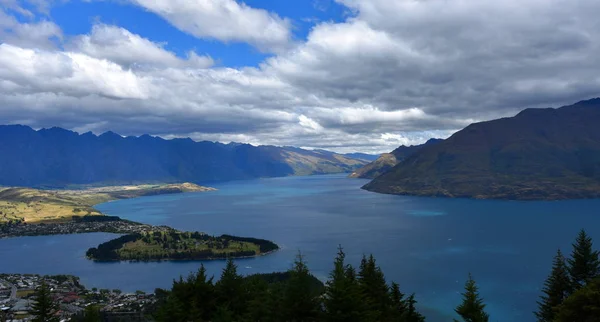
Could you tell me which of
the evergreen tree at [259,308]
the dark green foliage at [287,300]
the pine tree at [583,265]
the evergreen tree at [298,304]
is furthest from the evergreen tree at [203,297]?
the pine tree at [583,265]

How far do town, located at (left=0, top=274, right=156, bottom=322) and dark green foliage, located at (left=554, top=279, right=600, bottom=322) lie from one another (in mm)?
96342

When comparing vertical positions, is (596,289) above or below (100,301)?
above

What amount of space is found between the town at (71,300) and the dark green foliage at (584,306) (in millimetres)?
96342

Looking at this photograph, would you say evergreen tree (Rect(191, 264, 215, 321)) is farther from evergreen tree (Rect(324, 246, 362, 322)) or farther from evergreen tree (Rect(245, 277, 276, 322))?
evergreen tree (Rect(324, 246, 362, 322))

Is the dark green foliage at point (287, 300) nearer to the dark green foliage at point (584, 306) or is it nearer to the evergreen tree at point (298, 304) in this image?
the evergreen tree at point (298, 304)

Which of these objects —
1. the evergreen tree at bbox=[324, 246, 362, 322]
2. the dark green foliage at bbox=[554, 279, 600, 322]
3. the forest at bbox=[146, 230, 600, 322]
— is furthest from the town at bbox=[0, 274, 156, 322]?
the dark green foliage at bbox=[554, 279, 600, 322]

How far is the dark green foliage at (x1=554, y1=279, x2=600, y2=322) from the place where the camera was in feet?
114

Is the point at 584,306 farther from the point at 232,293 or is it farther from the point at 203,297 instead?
the point at 203,297

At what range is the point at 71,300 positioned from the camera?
437 ft

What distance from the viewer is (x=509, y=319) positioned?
107 meters

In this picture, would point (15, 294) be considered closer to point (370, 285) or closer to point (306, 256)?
point (306, 256)

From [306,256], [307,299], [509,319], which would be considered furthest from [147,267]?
[307,299]

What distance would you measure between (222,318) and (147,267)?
170 m

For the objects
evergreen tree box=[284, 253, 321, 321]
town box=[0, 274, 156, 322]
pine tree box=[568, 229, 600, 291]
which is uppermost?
evergreen tree box=[284, 253, 321, 321]
